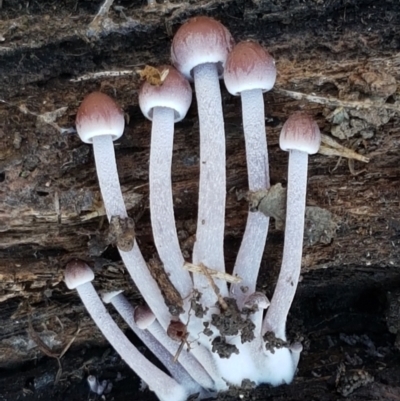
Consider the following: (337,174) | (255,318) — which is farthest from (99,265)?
(337,174)

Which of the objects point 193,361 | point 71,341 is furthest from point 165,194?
point 71,341

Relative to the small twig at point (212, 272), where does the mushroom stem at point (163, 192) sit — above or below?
above

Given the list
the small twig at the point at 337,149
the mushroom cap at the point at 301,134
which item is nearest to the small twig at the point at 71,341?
the mushroom cap at the point at 301,134

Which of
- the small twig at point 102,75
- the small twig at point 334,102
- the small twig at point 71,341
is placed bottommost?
the small twig at point 71,341

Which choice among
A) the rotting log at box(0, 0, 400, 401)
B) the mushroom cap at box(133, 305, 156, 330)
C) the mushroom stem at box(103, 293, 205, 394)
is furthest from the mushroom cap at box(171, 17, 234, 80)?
the mushroom stem at box(103, 293, 205, 394)

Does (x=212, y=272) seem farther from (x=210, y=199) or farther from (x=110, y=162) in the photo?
(x=110, y=162)

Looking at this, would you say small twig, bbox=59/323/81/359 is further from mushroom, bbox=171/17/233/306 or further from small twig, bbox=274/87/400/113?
small twig, bbox=274/87/400/113

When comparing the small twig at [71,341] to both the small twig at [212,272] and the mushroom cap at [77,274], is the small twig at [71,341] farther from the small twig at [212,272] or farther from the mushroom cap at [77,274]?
the small twig at [212,272]
